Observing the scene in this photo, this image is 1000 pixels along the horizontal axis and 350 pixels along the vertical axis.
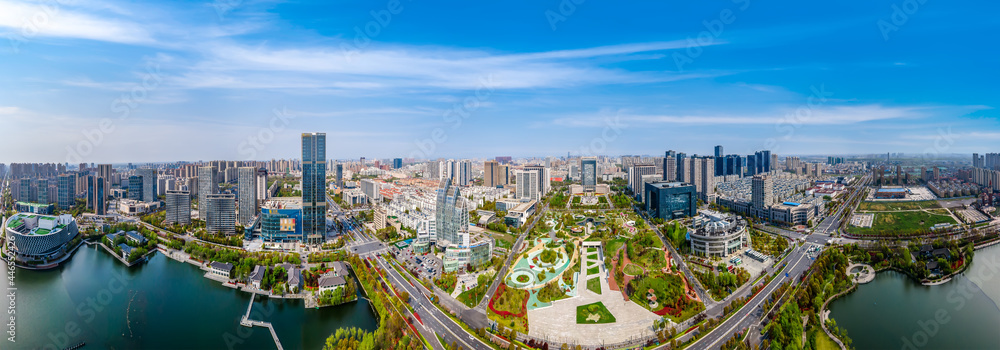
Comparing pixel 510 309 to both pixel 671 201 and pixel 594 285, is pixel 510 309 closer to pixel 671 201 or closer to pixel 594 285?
pixel 594 285

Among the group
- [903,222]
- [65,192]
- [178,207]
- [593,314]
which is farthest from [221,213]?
[903,222]

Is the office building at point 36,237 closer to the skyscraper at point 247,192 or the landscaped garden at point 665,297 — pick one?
the skyscraper at point 247,192

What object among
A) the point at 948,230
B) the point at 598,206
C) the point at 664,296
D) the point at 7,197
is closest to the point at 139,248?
the point at 7,197

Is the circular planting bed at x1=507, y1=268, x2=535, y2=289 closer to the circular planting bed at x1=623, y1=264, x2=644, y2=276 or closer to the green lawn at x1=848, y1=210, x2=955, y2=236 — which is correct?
the circular planting bed at x1=623, y1=264, x2=644, y2=276

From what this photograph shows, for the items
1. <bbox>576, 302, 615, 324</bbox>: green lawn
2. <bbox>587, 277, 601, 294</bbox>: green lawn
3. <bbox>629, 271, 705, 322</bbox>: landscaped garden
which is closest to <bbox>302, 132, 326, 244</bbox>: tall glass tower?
<bbox>587, 277, 601, 294</bbox>: green lawn

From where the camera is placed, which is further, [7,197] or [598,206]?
[598,206]

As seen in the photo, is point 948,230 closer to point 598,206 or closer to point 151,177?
point 598,206
